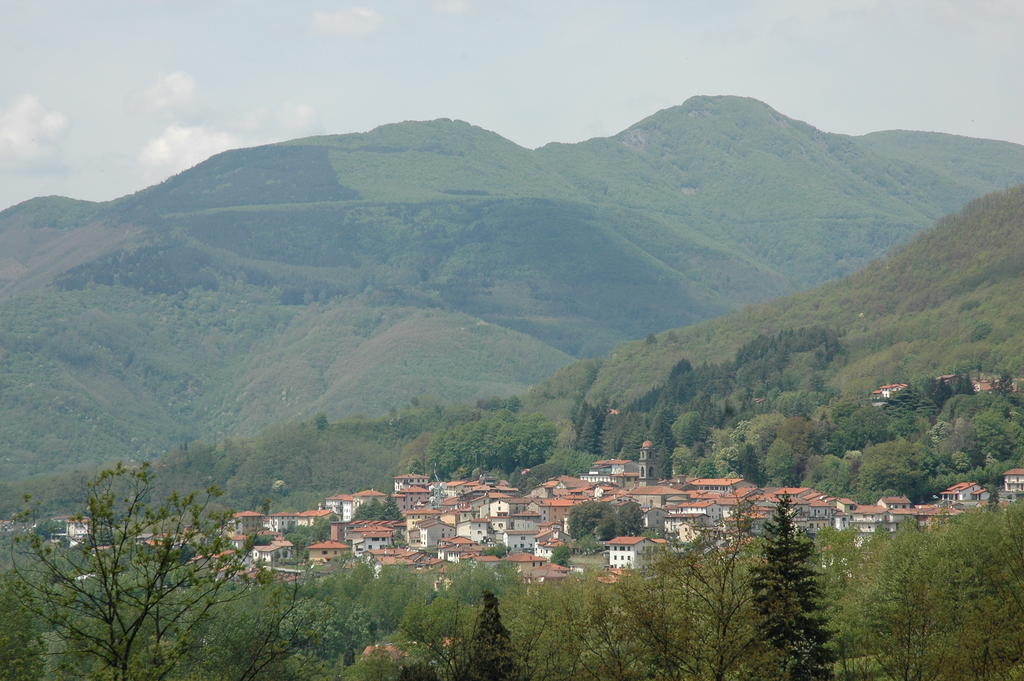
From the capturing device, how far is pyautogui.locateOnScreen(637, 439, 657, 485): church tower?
139 m

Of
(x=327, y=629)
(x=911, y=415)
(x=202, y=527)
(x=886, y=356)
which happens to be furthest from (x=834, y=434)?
(x=202, y=527)

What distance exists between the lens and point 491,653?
47281 mm

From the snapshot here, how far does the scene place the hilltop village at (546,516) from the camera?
357 feet

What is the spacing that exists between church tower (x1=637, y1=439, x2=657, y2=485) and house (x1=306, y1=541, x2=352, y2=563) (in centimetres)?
2844

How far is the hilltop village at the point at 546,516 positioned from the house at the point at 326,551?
4.2 inches

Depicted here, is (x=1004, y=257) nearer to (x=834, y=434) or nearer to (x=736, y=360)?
(x=736, y=360)

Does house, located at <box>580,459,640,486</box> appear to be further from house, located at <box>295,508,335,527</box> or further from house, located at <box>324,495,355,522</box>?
house, located at <box>295,508,335,527</box>

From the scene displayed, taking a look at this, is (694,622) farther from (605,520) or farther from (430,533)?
(430,533)

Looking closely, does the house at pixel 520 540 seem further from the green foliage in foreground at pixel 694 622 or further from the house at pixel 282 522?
the green foliage in foreground at pixel 694 622

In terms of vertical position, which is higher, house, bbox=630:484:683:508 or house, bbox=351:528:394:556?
house, bbox=630:484:683:508

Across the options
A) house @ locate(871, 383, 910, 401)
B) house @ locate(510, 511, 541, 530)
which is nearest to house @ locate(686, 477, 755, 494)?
house @ locate(510, 511, 541, 530)

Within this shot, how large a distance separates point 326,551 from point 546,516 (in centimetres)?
1686

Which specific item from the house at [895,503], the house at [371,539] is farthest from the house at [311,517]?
the house at [895,503]

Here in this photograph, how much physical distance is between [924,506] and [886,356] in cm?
5227
